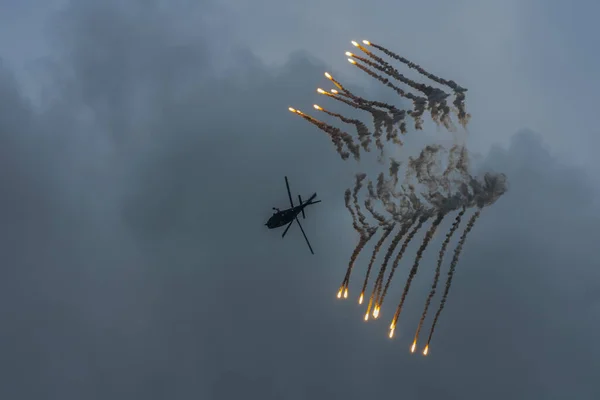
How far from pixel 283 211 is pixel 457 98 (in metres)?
31.6

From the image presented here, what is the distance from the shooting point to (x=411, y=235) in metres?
90.3

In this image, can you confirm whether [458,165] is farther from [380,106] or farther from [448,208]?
[380,106]

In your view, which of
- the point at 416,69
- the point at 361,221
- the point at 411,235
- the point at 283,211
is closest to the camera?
the point at 416,69

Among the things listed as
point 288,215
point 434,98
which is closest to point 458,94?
point 434,98

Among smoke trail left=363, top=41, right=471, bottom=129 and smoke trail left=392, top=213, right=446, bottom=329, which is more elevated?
smoke trail left=363, top=41, right=471, bottom=129

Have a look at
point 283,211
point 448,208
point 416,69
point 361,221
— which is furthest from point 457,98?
point 283,211

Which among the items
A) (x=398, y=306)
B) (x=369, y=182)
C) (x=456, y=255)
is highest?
(x=369, y=182)

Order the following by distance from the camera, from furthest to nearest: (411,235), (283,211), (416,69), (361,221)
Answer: (283,211) < (361,221) < (411,235) < (416,69)

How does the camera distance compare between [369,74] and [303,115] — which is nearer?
[369,74]

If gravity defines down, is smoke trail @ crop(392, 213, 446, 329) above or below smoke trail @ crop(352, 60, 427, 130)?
below

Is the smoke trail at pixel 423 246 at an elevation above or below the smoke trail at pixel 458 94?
below

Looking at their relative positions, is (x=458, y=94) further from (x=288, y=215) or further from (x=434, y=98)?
(x=288, y=215)

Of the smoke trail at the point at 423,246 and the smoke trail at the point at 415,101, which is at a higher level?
the smoke trail at the point at 415,101

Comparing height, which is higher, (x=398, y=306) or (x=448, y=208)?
(x=448, y=208)
